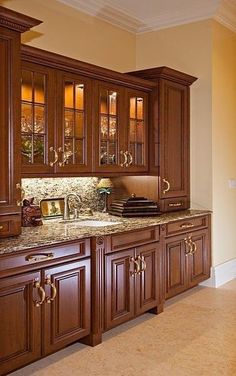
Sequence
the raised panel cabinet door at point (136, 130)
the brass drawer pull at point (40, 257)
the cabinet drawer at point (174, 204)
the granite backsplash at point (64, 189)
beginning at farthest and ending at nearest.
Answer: the cabinet drawer at point (174, 204) < the raised panel cabinet door at point (136, 130) < the granite backsplash at point (64, 189) < the brass drawer pull at point (40, 257)

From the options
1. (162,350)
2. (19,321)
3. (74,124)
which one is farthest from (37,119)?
(162,350)

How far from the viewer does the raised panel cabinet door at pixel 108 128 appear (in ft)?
13.1

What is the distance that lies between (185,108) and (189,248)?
153cm

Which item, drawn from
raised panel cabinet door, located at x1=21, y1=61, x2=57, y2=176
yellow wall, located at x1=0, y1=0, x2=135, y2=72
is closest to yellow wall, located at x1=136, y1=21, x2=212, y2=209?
yellow wall, located at x1=0, y1=0, x2=135, y2=72

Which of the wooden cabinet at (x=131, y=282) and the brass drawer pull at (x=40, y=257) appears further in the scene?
the wooden cabinet at (x=131, y=282)

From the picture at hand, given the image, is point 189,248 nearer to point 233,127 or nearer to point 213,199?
point 213,199

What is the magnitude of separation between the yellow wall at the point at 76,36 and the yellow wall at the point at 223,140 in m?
1.03

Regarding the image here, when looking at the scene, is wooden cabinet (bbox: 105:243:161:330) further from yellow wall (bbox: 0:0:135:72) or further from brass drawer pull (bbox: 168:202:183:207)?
yellow wall (bbox: 0:0:135:72)

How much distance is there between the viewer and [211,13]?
476cm

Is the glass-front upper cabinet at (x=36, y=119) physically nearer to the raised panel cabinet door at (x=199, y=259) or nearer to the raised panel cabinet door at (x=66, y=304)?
the raised panel cabinet door at (x=66, y=304)

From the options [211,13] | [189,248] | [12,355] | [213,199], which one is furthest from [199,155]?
[12,355]

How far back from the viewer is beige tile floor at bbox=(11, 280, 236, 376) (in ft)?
9.64

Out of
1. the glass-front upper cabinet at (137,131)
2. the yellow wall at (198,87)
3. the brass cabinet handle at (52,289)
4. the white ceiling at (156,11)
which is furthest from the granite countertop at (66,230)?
the white ceiling at (156,11)

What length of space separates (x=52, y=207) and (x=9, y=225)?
1068 mm
